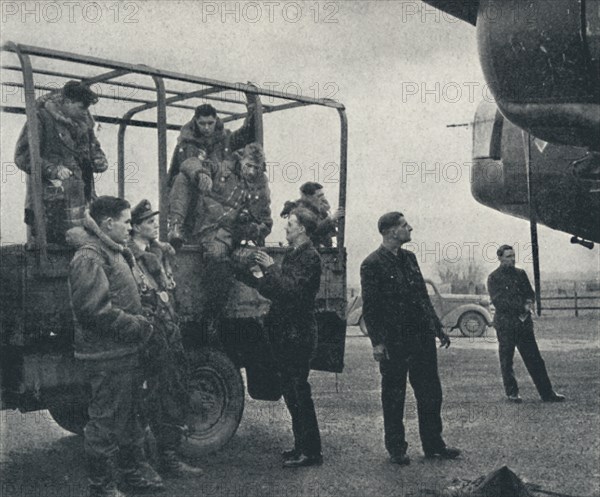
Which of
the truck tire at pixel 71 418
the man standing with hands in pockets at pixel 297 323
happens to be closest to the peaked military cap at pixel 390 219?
the man standing with hands in pockets at pixel 297 323

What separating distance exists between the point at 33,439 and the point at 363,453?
2.70m

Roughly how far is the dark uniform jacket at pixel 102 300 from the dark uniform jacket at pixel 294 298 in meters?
1.04

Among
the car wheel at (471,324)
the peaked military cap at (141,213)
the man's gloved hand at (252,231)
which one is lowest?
the car wheel at (471,324)

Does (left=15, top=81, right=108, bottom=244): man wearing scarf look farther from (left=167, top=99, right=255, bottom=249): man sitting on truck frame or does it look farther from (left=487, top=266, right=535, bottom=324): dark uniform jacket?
(left=487, top=266, right=535, bottom=324): dark uniform jacket

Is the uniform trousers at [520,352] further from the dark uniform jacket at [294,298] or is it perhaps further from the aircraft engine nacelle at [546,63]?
the aircraft engine nacelle at [546,63]

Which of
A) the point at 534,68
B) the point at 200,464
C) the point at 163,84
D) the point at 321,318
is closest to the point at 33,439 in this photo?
the point at 200,464

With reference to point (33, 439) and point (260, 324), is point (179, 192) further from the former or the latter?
point (33, 439)

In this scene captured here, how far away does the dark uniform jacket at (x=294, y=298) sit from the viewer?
5434 mm

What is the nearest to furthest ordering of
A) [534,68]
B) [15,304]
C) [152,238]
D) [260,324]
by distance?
[534,68]
[15,304]
[152,238]
[260,324]

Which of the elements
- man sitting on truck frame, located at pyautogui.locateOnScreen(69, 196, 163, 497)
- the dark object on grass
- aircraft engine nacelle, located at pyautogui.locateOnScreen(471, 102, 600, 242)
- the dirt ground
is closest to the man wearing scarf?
man sitting on truck frame, located at pyautogui.locateOnScreen(69, 196, 163, 497)

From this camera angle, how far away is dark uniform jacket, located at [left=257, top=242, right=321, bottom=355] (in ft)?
17.8

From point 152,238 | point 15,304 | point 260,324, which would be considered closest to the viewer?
point 15,304

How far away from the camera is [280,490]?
5023mm

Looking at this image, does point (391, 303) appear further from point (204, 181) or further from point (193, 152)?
point (193, 152)
